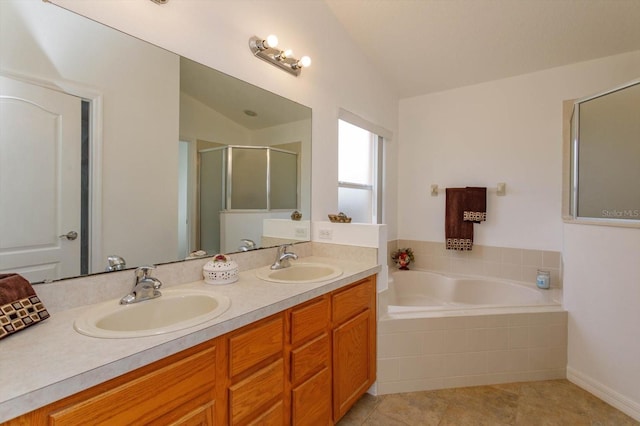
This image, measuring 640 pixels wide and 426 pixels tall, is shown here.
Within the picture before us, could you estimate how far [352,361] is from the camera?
5.48 ft

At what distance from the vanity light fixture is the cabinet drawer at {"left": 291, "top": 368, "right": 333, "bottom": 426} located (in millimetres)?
1797

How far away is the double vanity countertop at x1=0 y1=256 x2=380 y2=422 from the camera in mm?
622

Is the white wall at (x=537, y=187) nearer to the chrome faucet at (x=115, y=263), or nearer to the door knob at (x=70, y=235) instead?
the chrome faucet at (x=115, y=263)

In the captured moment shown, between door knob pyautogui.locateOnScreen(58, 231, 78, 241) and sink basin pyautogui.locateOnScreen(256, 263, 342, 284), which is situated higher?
door knob pyautogui.locateOnScreen(58, 231, 78, 241)

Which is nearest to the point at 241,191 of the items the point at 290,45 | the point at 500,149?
the point at 290,45

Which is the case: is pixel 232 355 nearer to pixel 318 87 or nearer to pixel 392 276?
pixel 318 87

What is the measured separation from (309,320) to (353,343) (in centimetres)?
45

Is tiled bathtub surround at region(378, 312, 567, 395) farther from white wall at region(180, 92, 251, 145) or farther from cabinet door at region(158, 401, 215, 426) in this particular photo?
white wall at region(180, 92, 251, 145)

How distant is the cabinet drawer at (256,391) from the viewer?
103cm

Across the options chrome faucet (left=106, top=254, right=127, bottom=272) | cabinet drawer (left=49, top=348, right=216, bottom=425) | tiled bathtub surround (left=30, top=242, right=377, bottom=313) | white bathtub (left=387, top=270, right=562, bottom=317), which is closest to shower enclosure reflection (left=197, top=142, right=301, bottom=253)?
tiled bathtub surround (left=30, top=242, right=377, bottom=313)

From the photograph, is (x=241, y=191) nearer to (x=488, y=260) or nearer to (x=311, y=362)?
(x=311, y=362)

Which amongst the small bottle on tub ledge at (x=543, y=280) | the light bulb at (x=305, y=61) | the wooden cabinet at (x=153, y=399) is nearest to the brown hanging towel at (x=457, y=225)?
the small bottle on tub ledge at (x=543, y=280)

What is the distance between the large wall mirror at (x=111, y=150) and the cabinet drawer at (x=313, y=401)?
0.79 metres

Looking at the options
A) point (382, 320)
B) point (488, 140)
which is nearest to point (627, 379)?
point (382, 320)
